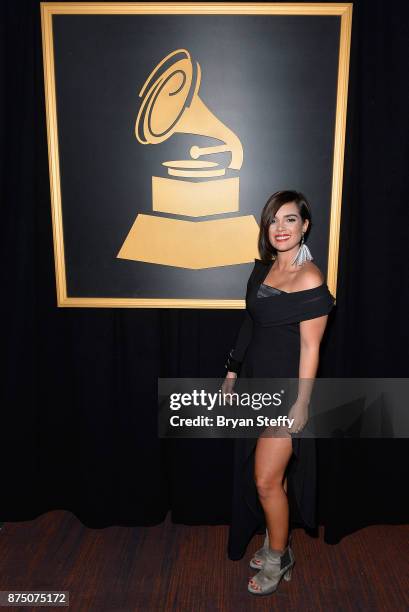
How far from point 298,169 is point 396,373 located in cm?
115

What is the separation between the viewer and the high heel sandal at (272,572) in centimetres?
217

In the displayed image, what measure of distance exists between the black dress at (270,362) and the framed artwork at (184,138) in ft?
0.95

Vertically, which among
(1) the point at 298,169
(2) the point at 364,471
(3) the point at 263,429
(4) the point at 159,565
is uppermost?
(1) the point at 298,169

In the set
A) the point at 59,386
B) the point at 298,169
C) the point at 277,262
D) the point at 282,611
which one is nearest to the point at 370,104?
the point at 298,169

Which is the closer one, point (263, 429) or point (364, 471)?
point (263, 429)

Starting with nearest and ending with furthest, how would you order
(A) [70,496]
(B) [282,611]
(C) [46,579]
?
(B) [282,611], (C) [46,579], (A) [70,496]

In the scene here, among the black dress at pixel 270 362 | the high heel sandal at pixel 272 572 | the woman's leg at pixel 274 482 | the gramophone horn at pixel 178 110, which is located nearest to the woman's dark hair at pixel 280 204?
the black dress at pixel 270 362

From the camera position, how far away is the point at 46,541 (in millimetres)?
2535

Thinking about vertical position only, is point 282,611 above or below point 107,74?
below

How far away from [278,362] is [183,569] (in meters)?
1.13

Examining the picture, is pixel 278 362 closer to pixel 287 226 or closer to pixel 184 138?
pixel 287 226

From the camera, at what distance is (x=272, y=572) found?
220cm

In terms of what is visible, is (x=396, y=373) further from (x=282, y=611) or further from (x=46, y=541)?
(x=46, y=541)

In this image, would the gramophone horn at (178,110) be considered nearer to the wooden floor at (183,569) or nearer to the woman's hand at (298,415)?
the woman's hand at (298,415)
